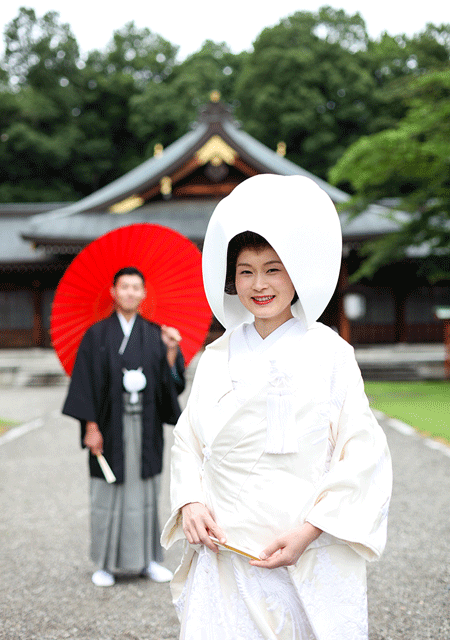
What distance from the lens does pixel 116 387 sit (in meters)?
2.94

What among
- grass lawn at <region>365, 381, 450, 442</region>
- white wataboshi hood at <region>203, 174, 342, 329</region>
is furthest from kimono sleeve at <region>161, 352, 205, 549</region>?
grass lawn at <region>365, 381, 450, 442</region>

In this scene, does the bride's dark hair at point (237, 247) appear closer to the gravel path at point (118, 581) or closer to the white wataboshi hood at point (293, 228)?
the white wataboshi hood at point (293, 228)

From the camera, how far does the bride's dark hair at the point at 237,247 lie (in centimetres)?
152

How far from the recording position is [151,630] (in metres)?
2.51

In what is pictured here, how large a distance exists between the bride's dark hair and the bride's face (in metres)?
0.01

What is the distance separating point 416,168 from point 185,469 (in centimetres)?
1040

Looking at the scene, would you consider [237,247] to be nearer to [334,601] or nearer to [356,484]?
[356,484]

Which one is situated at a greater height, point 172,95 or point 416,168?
point 172,95

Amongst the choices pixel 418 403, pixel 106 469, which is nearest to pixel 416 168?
pixel 418 403

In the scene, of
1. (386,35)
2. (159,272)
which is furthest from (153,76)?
(159,272)

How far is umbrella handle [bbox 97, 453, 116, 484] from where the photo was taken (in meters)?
2.94

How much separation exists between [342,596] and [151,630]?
138cm

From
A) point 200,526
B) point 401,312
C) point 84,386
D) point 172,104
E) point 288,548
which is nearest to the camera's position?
point 288,548

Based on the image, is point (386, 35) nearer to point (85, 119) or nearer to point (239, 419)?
point (85, 119)
